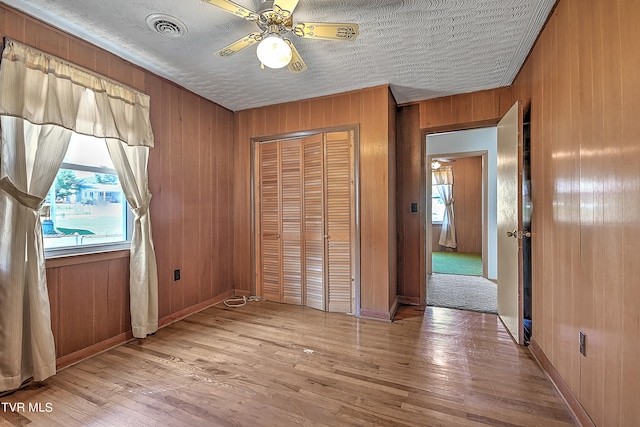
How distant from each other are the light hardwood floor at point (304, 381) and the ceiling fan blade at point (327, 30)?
222cm

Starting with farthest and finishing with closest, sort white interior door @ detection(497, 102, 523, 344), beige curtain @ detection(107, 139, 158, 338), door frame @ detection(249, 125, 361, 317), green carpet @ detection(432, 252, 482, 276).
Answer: green carpet @ detection(432, 252, 482, 276) < door frame @ detection(249, 125, 361, 317) < beige curtain @ detection(107, 139, 158, 338) < white interior door @ detection(497, 102, 523, 344)

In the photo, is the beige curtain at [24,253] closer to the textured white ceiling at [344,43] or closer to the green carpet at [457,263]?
the textured white ceiling at [344,43]

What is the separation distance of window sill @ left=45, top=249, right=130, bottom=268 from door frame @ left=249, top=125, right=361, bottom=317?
142 cm

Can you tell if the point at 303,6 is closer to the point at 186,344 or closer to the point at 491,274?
the point at 186,344

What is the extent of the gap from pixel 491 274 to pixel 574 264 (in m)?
3.14

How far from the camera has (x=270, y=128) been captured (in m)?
3.37

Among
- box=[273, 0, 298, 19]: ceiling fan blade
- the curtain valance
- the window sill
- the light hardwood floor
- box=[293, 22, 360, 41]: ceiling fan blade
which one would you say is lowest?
the light hardwood floor

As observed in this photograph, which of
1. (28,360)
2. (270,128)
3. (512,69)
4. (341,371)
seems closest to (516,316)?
(341,371)

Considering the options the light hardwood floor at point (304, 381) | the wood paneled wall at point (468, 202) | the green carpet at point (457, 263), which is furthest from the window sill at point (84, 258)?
the wood paneled wall at point (468, 202)

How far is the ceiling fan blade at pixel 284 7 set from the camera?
1470 mm

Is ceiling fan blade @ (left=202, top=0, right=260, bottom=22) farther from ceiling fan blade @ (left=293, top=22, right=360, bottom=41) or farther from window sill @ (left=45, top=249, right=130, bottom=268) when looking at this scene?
window sill @ (left=45, top=249, right=130, bottom=268)

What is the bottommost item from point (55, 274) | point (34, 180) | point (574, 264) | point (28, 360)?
point (28, 360)

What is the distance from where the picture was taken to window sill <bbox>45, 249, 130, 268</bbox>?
1.90 m

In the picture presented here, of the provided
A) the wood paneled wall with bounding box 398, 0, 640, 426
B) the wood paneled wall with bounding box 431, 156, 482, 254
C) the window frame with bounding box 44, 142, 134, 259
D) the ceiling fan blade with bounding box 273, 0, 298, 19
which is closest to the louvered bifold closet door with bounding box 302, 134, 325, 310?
the ceiling fan blade with bounding box 273, 0, 298, 19
